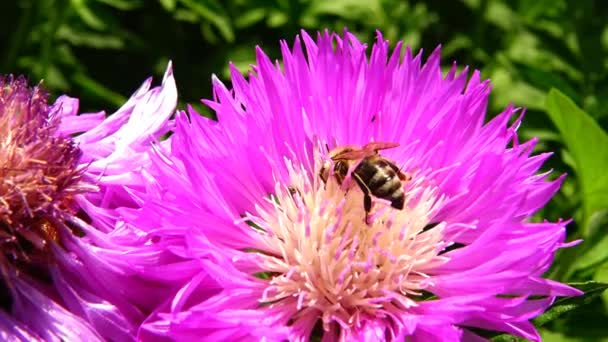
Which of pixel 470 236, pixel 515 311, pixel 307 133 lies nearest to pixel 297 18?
pixel 307 133

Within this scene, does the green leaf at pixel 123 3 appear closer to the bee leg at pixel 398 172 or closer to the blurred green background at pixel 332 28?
the blurred green background at pixel 332 28

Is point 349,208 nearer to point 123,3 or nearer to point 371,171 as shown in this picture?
point 371,171

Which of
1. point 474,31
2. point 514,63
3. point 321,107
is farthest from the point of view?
point 474,31

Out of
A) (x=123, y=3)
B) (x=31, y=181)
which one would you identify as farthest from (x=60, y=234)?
(x=123, y=3)

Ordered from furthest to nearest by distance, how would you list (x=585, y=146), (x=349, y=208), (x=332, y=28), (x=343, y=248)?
(x=332, y=28), (x=585, y=146), (x=349, y=208), (x=343, y=248)

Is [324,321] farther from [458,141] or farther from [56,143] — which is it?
[56,143]
